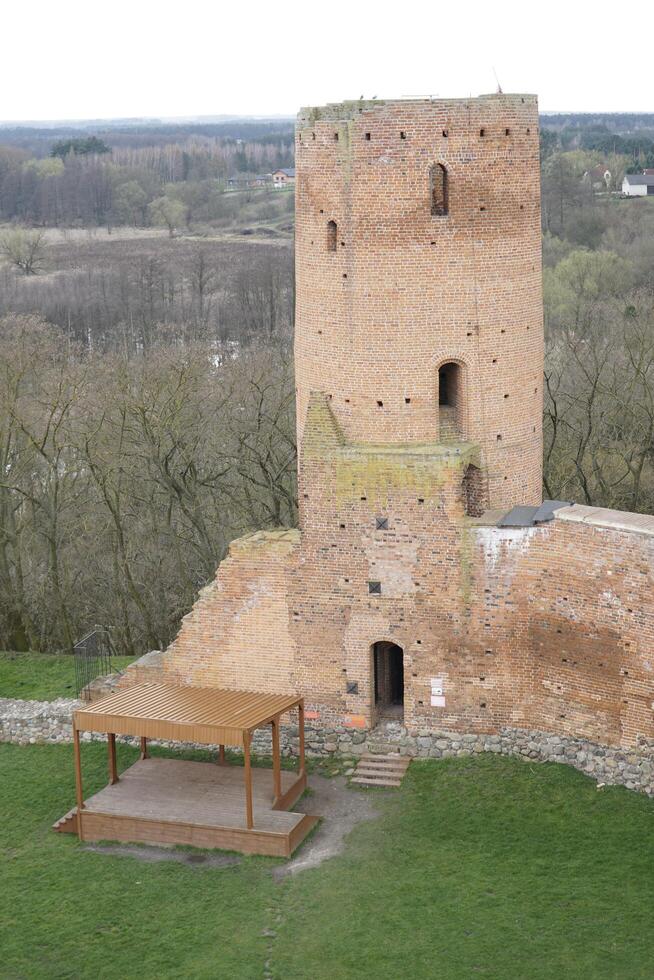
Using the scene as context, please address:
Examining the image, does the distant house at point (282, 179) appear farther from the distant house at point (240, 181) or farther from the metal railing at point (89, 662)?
the metal railing at point (89, 662)

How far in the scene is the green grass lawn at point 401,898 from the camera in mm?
13938

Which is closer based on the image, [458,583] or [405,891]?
[405,891]

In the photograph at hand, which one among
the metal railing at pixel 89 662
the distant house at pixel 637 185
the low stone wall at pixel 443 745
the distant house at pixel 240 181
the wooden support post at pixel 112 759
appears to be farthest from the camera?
the distant house at pixel 240 181

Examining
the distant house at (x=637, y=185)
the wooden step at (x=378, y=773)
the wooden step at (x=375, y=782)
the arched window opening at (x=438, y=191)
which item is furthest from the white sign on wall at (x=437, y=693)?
the distant house at (x=637, y=185)

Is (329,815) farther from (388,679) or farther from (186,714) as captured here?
(388,679)

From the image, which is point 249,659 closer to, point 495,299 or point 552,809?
point 552,809

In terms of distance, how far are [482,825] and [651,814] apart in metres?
2.25

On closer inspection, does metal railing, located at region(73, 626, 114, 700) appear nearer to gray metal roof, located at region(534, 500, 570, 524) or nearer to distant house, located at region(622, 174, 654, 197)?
gray metal roof, located at region(534, 500, 570, 524)

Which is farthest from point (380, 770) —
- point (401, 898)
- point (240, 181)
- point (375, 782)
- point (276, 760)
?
point (240, 181)

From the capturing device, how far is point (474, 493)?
18641 millimetres

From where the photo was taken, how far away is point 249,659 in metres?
19.0

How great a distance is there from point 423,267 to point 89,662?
9.14 metres

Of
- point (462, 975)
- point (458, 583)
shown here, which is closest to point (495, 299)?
point (458, 583)

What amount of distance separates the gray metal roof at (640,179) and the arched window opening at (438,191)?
7070cm
